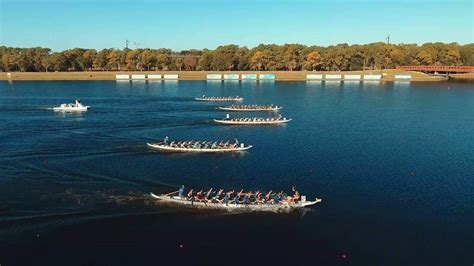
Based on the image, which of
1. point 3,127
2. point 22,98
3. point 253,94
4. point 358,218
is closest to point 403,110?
point 253,94

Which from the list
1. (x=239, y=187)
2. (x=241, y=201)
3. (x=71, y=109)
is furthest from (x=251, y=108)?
(x=241, y=201)

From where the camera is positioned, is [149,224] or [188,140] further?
[188,140]

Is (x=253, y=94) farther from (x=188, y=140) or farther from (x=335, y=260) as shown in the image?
(x=335, y=260)

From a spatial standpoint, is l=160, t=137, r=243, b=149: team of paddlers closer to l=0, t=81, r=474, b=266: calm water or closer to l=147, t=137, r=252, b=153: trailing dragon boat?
l=147, t=137, r=252, b=153: trailing dragon boat

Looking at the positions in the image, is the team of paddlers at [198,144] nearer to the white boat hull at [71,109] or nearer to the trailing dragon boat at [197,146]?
the trailing dragon boat at [197,146]

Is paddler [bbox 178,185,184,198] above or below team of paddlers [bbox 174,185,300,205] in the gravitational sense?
above

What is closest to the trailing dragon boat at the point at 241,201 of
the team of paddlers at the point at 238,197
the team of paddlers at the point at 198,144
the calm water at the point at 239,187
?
the team of paddlers at the point at 238,197

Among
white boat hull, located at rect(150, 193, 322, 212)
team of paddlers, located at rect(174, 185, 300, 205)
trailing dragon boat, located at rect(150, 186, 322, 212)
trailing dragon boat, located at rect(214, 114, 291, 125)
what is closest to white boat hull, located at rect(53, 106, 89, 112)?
trailing dragon boat, located at rect(214, 114, 291, 125)

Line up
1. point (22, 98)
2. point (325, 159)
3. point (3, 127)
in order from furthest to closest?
point (22, 98), point (3, 127), point (325, 159)
